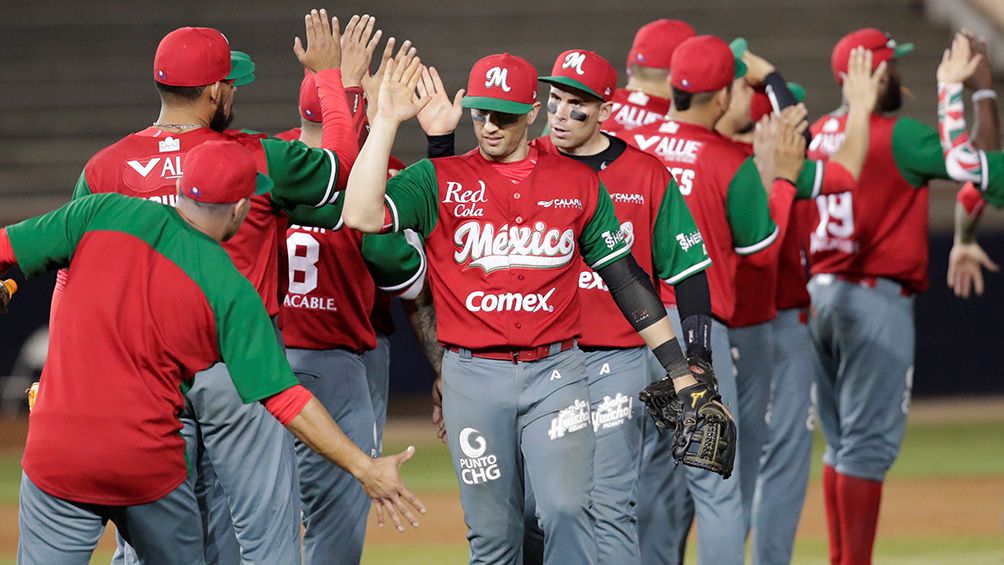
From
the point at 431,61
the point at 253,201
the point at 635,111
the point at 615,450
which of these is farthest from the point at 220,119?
the point at 431,61

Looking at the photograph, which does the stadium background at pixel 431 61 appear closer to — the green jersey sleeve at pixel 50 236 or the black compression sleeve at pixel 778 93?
the black compression sleeve at pixel 778 93

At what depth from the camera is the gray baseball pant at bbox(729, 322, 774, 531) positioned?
6.61m

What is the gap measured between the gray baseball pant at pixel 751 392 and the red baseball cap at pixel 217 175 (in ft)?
10.2

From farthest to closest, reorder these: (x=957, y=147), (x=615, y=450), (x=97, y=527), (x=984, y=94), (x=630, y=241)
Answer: (x=984, y=94) < (x=957, y=147) < (x=630, y=241) < (x=615, y=450) < (x=97, y=527)

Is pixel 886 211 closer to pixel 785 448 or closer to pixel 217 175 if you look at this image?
pixel 785 448

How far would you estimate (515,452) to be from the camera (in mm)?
4973

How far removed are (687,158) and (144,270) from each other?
9.43 ft

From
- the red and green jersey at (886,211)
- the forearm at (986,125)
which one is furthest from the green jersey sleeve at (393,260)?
the forearm at (986,125)

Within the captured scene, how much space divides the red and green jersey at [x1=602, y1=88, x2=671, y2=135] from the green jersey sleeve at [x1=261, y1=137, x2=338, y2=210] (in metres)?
2.16

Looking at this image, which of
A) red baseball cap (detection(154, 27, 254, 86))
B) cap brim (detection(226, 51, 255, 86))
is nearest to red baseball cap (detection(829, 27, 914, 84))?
cap brim (detection(226, 51, 255, 86))

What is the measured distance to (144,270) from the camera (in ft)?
13.5

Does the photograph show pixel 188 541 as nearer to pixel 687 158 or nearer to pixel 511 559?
pixel 511 559

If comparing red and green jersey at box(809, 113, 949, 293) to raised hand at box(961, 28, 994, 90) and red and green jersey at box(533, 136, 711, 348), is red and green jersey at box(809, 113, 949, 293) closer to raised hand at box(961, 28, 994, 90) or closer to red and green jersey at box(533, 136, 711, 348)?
raised hand at box(961, 28, 994, 90)

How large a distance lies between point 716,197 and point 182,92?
245 cm
